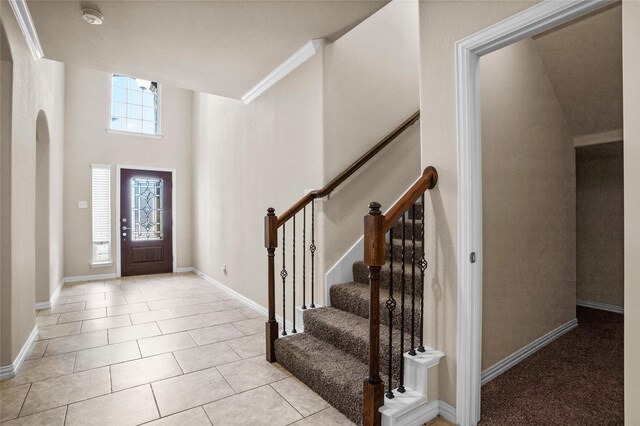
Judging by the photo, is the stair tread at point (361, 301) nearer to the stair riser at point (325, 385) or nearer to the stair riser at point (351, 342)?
the stair riser at point (351, 342)

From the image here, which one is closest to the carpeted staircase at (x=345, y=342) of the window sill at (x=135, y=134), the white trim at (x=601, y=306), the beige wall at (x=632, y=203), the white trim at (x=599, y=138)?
the beige wall at (x=632, y=203)

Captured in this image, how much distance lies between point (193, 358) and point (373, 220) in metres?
2.03

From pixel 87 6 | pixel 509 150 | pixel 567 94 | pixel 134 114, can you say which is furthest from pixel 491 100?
pixel 134 114

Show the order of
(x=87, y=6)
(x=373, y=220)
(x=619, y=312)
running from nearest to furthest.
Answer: (x=373, y=220), (x=87, y=6), (x=619, y=312)

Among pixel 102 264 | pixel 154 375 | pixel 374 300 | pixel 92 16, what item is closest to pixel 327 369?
pixel 374 300

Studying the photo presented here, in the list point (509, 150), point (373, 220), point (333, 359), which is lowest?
point (333, 359)

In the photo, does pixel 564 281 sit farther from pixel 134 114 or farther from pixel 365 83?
pixel 134 114

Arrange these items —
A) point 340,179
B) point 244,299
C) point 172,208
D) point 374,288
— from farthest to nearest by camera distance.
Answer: point 172,208 → point 244,299 → point 340,179 → point 374,288

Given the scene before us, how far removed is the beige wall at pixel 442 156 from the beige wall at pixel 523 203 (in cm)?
49

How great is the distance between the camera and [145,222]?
646cm

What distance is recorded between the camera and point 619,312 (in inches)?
152

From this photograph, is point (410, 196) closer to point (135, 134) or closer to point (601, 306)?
point (601, 306)

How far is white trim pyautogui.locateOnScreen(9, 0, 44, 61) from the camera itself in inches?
93.0

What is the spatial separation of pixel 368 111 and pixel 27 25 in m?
2.80
